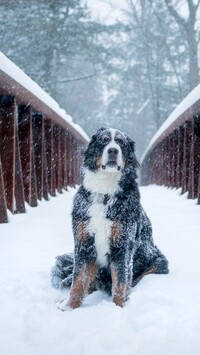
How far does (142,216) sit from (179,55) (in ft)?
91.6

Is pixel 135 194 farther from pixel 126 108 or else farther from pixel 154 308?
pixel 126 108

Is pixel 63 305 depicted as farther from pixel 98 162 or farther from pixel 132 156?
pixel 132 156

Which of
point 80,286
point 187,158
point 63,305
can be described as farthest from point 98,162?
point 187,158

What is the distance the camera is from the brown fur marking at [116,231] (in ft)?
10.9

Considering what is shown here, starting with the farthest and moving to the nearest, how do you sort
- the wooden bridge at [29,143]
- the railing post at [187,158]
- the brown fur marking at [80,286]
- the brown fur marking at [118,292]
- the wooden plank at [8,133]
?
the railing post at [187,158], the wooden plank at [8,133], the wooden bridge at [29,143], the brown fur marking at [80,286], the brown fur marking at [118,292]

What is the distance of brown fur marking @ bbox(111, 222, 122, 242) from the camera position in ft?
10.9

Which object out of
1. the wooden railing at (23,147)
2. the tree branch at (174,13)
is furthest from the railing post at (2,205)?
the tree branch at (174,13)

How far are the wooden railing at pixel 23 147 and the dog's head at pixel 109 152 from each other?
234 centimetres

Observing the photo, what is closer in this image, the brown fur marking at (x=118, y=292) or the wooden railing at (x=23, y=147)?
the brown fur marking at (x=118, y=292)

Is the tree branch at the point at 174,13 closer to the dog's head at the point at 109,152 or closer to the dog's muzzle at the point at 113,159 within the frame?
the dog's head at the point at 109,152

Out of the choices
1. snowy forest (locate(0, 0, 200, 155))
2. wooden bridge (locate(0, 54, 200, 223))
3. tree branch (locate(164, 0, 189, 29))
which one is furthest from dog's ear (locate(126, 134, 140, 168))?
tree branch (locate(164, 0, 189, 29))

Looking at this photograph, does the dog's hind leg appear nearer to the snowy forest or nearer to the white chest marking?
the white chest marking

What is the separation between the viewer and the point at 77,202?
353 centimetres

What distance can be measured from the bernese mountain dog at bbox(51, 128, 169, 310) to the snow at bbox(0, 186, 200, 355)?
127 mm
